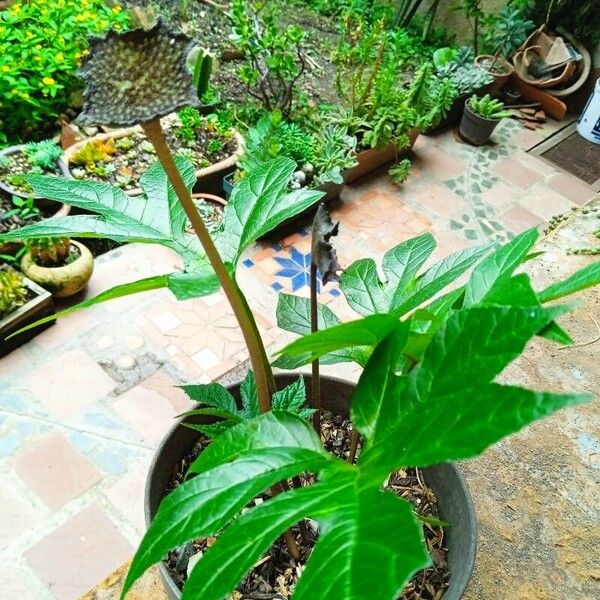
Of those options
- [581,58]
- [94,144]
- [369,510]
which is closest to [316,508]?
[369,510]

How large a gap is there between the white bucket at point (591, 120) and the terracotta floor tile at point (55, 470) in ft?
11.2

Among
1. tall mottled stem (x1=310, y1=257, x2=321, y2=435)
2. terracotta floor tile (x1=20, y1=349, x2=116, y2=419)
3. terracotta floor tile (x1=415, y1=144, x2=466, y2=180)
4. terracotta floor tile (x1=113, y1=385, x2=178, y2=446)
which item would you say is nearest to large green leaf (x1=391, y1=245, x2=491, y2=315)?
tall mottled stem (x1=310, y1=257, x2=321, y2=435)

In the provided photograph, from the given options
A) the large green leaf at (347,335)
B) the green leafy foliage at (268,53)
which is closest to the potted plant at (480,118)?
the green leafy foliage at (268,53)

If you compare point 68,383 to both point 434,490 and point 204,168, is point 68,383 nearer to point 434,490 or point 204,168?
point 204,168

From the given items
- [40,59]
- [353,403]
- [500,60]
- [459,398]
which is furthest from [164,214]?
[500,60]

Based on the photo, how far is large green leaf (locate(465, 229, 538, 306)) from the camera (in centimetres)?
69

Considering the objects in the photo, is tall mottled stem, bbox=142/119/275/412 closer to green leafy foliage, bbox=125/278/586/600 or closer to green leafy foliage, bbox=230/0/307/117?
green leafy foliage, bbox=125/278/586/600

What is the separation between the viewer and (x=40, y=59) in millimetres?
2857

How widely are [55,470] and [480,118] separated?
9.17ft

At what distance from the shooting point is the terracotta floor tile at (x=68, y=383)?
2029mm

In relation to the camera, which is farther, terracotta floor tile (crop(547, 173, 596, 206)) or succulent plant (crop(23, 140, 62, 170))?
terracotta floor tile (crop(547, 173, 596, 206))

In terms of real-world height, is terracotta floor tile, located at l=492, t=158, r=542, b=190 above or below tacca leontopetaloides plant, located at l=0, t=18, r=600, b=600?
below

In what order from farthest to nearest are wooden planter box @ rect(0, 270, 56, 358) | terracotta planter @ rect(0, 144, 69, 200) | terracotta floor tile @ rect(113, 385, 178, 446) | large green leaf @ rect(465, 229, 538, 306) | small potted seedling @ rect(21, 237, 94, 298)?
terracotta planter @ rect(0, 144, 69, 200), small potted seedling @ rect(21, 237, 94, 298), wooden planter box @ rect(0, 270, 56, 358), terracotta floor tile @ rect(113, 385, 178, 446), large green leaf @ rect(465, 229, 538, 306)

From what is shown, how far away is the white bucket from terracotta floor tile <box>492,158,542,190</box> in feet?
2.03
